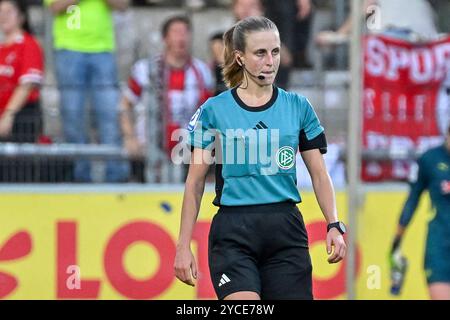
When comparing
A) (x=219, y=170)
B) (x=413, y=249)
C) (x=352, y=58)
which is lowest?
(x=413, y=249)

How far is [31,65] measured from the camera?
11023mm

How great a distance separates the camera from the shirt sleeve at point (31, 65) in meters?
11.0

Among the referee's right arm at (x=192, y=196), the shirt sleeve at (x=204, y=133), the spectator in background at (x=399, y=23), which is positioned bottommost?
the referee's right arm at (x=192, y=196)

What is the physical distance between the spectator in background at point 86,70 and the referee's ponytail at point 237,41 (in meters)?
4.17

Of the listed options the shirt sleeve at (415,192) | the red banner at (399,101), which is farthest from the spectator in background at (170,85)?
the shirt sleeve at (415,192)

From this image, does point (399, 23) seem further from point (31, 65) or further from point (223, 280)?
point (223, 280)

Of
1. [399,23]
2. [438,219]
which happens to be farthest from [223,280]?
[399,23]

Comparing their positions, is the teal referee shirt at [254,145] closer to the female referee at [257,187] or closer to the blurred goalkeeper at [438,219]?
the female referee at [257,187]

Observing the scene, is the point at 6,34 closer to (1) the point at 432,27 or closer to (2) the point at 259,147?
(1) the point at 432,27

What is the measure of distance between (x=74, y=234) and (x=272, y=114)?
14.9ft

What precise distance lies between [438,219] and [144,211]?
2.54 metres

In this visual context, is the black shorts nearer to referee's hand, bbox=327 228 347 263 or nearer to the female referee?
the female referee

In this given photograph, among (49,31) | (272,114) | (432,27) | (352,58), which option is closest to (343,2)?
(432,27)

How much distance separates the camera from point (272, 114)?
21.4ft
